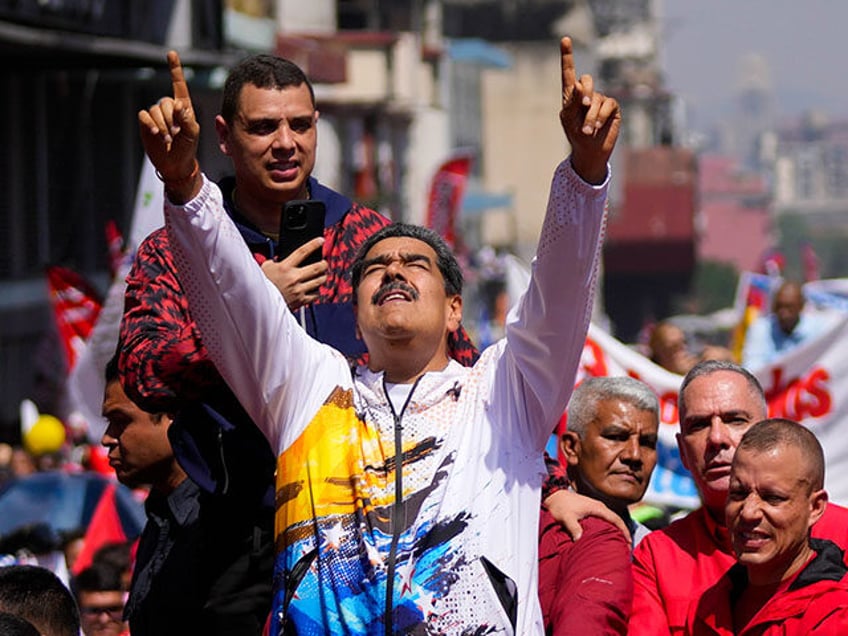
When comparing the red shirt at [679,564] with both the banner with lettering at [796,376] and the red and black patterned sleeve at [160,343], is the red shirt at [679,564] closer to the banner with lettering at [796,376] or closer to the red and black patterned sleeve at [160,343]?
the red and black patterned sleeve at [160,343]

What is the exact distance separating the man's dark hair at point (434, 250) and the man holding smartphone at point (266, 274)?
102mm

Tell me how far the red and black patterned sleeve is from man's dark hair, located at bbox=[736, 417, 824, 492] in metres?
1.38

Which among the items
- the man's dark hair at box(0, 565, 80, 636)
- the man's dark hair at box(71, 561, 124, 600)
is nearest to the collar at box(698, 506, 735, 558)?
the man's dark hair at box(0, 565, 80, 636)

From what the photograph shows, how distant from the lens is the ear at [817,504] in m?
4.93

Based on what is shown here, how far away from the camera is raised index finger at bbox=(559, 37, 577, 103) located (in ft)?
14.9

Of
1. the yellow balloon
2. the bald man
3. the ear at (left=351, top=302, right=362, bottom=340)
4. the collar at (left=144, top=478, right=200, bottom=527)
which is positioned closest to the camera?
the ear at (left=351, top=302, right=362, bottom=340)

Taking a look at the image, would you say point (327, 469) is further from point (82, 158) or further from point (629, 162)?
point (629, 162)

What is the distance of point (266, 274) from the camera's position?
5.09m

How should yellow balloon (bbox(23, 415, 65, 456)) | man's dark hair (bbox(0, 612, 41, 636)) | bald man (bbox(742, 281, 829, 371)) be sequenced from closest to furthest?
1. man's dark hair (bbox(0, 612, 41, 636))
2. bald man (bbox(742, 281, 829, 371))
3. yellow balloon (bbox(23, 415, 65, 456))

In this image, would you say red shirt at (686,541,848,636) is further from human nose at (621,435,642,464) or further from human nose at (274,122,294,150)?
human nose at (274,122,294,150)

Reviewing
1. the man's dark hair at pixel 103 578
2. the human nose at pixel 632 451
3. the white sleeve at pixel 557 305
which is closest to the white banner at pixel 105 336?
the man's dark hair at pixel 103 578

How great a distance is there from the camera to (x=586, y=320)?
194 inches

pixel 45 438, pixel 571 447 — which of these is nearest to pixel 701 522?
pixel 571 447

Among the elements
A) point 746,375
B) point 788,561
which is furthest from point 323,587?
point 746,375
